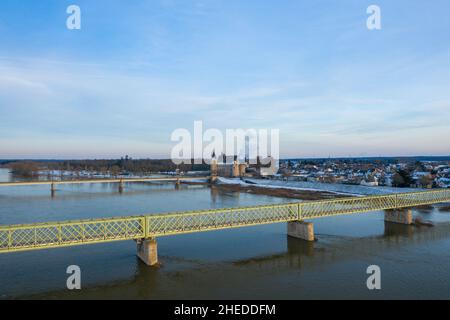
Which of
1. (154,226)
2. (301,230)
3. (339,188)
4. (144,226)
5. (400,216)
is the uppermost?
(144,226)

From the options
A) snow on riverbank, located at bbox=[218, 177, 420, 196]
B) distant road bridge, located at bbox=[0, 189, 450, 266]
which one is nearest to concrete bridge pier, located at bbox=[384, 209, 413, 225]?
distant road bridge, located at bbox=[0, 189, 450, 266]

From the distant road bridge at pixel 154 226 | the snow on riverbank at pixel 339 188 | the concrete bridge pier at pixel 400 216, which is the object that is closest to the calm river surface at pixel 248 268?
the distant road bridge at pixel 154 226

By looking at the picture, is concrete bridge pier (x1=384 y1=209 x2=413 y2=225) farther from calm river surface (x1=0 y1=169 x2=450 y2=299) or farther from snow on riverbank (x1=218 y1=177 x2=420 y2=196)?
snow on riverbank (x1=218 y1=177 x2=420 y2=196)

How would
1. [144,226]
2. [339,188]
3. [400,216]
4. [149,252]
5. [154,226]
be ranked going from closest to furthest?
1. [149,252]
2. [144,226]
3. [154,226]
4. [400,216]
5. [339,188]

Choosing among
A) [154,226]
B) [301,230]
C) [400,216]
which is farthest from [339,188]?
[154,226]

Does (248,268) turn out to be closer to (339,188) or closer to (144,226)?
(144,226)
